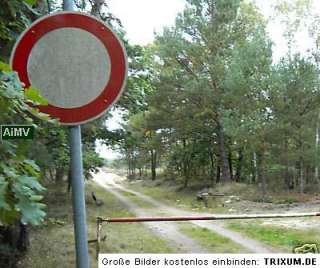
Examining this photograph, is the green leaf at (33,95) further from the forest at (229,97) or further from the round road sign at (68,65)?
the forest at (229,97)

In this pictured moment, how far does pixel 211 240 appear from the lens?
9867 millimetres

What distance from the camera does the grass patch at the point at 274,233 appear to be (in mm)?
9220

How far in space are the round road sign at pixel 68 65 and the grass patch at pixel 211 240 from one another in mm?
6450

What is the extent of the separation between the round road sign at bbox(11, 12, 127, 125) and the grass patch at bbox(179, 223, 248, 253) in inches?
254

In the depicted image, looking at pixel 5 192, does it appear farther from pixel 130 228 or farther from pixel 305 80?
pixel 305 80

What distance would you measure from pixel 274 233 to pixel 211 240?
1.60 metres

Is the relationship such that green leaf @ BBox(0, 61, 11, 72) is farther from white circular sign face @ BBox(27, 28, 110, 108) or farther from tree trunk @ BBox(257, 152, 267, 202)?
tree trunk @ BBox(257, 152, 267, 202)

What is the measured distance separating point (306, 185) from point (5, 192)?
90.2ft

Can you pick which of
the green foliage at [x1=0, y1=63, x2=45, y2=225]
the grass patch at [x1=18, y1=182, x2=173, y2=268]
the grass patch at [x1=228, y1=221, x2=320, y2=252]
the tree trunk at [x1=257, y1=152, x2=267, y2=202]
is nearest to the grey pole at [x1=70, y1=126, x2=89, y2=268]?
the green foliage at [x1=0, y1=63, x2=45, y2=225]

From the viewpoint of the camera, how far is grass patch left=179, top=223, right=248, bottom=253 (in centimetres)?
852

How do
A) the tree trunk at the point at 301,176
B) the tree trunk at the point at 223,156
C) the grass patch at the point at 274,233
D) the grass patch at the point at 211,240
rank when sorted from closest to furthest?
the grass patch at the point at 211,240
the grass patch at the point at 274,233
the tree trunk at the point at 301,176
the tree trunk at the point at 223,156

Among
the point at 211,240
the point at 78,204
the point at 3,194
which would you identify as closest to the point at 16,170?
the point at 3,194

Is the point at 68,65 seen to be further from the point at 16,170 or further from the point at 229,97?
the point at 229,97

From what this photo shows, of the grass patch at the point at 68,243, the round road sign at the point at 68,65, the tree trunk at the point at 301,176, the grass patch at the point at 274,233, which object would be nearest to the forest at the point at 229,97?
the tree trunk at the point at 301,176
